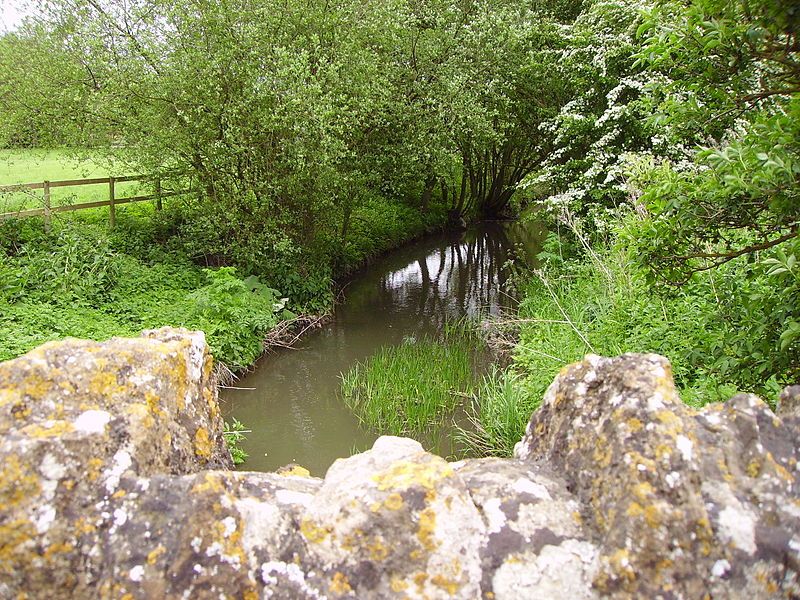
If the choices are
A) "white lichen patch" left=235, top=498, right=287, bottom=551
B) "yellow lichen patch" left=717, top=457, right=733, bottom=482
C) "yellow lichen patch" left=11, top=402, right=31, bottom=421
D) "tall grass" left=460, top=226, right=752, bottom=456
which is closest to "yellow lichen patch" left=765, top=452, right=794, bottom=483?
"yellow lichen patch" left=717, top=457, right=733, bottom=482

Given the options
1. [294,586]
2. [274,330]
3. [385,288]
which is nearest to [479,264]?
[385,288]

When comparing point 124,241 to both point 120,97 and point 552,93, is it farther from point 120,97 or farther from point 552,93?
A: point 552,93

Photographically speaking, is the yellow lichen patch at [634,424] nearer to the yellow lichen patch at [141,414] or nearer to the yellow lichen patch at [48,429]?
the yellow lichen patch at [141,414]

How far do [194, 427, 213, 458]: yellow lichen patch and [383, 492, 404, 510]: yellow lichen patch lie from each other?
1.13 m

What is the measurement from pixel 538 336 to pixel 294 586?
7.41 meters

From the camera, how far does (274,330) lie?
1291 cm

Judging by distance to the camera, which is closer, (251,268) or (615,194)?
(615,194)

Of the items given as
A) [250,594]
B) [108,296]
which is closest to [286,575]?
[250,594]

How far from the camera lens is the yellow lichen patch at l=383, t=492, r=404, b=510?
7.54ft

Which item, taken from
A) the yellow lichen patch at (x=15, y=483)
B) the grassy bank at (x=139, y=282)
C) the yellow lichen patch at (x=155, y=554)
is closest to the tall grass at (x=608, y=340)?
the yellow lichen patch at (x=155, y=554)

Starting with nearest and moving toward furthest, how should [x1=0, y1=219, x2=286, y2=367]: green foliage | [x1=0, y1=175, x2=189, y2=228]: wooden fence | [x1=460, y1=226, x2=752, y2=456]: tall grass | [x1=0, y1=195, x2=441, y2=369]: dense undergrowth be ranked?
[x1=460, y1=226, x2=752, y2=456]: tall grass
[x1=0, y1=219, x2=286, y2=367]: green foliage
[x1=0, y1=195, x2=441, y2=369]: dense undergrowth
[x1=0, y1=175, x2=189, y2=228]: wooden fence

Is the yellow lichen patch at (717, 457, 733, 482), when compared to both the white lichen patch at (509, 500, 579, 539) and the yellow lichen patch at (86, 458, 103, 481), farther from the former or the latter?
the yellow lichen patch at (86, 458, 103, 481)

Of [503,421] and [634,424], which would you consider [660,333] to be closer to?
[503,421]

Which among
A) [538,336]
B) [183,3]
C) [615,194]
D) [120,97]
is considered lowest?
[538,336]
